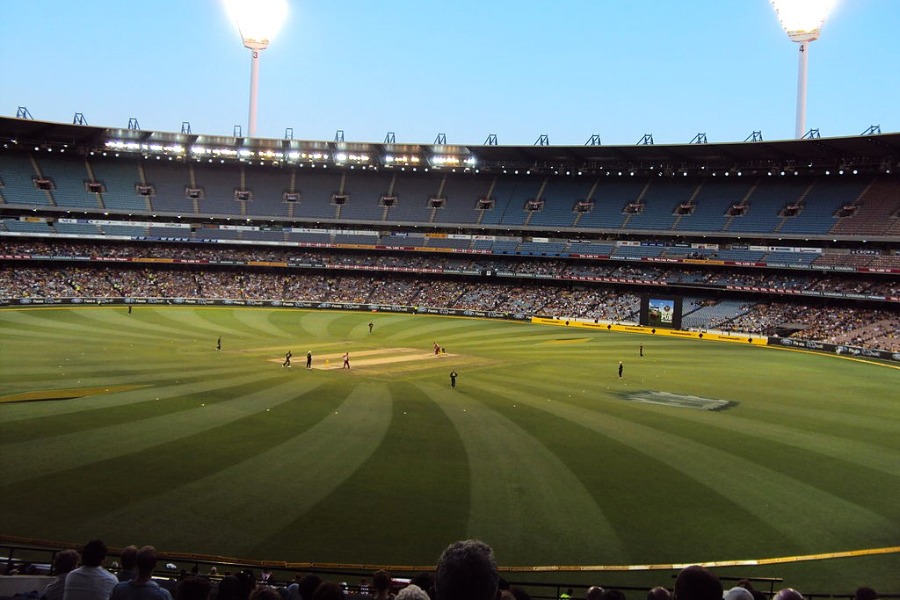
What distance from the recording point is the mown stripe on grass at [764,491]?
16469mm

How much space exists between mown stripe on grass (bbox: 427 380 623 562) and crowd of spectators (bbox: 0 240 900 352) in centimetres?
5067

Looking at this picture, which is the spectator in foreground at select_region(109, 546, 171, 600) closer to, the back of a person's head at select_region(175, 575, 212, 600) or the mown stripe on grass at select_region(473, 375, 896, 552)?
the back of a person's head at select_region(175, 575, 212, 600)

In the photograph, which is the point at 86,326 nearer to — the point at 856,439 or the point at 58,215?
the point at 58,215

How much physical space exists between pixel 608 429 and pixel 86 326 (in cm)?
4651

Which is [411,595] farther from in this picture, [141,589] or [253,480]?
[253,480]

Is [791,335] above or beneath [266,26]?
beneath

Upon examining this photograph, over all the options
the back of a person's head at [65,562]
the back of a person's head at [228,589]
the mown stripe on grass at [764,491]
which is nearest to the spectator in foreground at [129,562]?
the back of a person's head at [65,562]

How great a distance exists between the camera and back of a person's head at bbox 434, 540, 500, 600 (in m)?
3.30

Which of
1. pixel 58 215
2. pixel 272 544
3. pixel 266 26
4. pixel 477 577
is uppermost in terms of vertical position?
pixel 266 26

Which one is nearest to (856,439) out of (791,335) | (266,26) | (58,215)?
(791,335)

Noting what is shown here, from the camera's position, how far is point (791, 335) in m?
62.4

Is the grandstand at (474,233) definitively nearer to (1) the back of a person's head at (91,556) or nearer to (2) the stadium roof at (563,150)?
(2) the stadium roof at (563,150)

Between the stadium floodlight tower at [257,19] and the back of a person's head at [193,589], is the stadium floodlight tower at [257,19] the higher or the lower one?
the higher one

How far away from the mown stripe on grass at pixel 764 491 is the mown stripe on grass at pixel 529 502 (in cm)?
288
